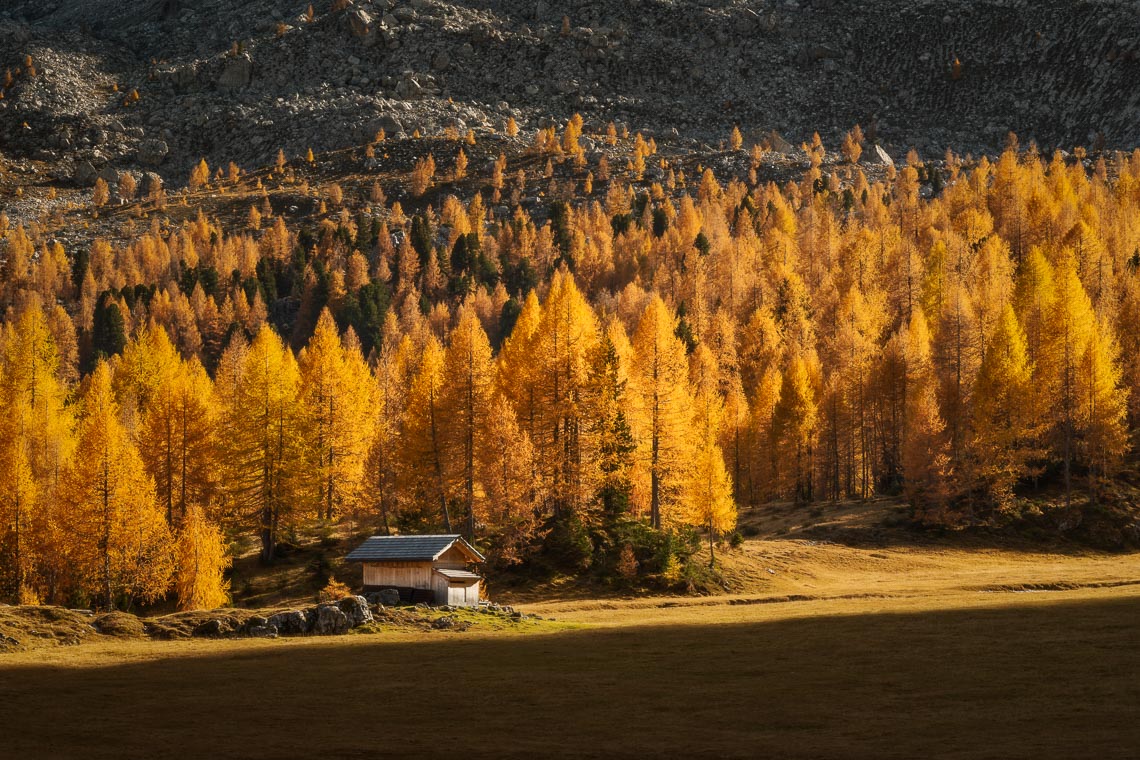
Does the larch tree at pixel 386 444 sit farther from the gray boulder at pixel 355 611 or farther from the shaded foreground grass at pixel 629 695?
the shaded foreground grass at pixel 629 695

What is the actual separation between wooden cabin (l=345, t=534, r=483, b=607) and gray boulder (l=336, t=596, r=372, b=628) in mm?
6680

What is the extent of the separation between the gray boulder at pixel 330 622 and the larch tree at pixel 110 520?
15376 millimetres

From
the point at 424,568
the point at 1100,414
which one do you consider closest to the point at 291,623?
the point at 424,568

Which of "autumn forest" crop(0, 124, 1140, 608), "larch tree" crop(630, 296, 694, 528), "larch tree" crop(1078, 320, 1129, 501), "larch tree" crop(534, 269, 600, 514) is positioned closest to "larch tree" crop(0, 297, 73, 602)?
"autumn forest" crop(0, 124, 1140, 608)

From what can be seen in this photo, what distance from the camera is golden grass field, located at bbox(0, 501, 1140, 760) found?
2103cm

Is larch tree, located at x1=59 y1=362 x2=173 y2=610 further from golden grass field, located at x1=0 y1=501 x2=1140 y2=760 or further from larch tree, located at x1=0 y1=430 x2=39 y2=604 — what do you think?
golden grass field, located at x1=0 y1=501 x2=1140 y2=760

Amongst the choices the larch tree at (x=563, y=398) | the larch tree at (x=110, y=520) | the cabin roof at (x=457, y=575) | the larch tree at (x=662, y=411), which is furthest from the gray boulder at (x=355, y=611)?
the larch tree at (x=662, y=411)

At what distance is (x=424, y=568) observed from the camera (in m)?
50.5

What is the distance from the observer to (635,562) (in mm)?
55188

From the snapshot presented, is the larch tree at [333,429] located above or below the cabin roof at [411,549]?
above

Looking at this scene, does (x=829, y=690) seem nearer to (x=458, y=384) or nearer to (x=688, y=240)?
(x=458, y=384)

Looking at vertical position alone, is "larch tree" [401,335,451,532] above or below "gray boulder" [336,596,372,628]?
above

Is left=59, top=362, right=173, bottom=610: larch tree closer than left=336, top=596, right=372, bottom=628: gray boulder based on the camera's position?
No

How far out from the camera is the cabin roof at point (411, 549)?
5022 cm
